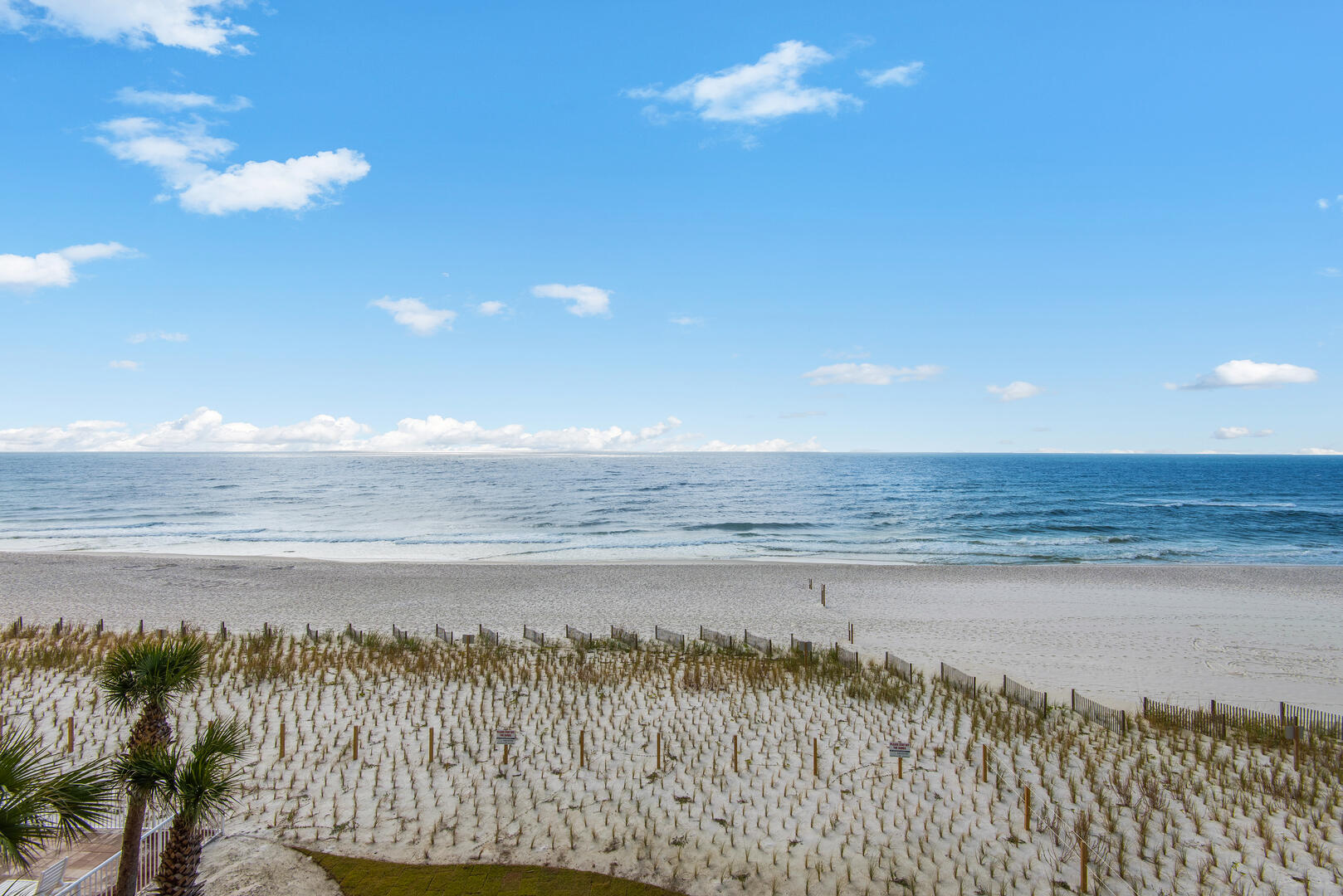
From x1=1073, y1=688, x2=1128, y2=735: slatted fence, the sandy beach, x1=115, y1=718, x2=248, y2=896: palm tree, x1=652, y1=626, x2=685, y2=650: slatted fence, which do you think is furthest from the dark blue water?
x1=115, y1=718, x2=248, y2=896: palm tree

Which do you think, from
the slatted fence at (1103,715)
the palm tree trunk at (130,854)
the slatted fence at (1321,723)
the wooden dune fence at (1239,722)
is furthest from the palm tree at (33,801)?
the slatted fence at (1321,723)

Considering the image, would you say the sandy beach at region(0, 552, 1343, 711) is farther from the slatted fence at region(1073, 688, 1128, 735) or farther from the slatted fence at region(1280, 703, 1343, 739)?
the slatted fence at region(1280, 703, 1343, 739)

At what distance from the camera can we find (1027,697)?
53.5 feet

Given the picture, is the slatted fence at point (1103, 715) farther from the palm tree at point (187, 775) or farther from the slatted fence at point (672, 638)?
the palm tree at point (187, 775)

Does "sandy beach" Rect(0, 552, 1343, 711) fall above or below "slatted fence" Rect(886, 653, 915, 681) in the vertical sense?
below

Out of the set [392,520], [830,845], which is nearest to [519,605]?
[830,845]

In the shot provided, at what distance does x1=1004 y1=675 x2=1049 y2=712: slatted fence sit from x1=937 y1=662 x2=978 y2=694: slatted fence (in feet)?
2.49

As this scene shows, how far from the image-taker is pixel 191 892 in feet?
26.3

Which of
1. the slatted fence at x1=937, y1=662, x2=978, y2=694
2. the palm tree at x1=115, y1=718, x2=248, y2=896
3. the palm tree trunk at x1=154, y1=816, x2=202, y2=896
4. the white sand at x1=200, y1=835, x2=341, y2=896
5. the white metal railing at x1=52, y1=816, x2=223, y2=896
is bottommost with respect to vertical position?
the white sand at x1=200, y1=835, x2=341, y2=896

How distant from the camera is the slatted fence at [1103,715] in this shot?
48.6ft

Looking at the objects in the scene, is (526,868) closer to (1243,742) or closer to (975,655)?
(1243,742)

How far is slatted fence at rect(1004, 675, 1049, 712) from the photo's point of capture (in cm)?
1578

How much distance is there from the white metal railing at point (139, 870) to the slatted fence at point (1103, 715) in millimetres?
16339

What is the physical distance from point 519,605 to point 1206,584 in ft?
118
